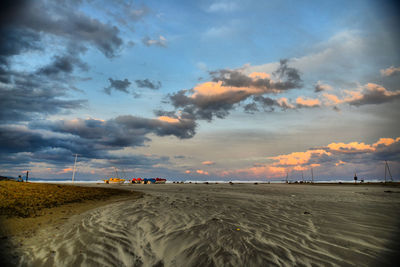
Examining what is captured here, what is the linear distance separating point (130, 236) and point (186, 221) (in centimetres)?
245

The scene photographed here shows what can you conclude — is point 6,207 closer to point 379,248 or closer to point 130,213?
point 130,213

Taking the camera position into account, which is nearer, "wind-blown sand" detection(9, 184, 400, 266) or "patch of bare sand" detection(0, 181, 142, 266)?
"wind-blown sand" detection(9, 184, 400, 266)

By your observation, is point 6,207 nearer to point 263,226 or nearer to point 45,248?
point 45,248

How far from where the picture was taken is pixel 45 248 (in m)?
5.75

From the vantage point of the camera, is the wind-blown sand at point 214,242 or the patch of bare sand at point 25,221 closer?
the wind-blown sand at point 214,242

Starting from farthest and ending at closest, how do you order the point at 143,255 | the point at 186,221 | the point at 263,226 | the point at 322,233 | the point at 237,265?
the point at 186,221 → the point at 263,226 → the point at 322,233 → the point at 143,255 → the point at 237,265

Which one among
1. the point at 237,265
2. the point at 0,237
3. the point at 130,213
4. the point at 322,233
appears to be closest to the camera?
the point at 237,265

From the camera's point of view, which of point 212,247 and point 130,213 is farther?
point 130,213

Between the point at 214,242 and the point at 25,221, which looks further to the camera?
the point at 25,221

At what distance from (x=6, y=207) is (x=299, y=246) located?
1214 cm

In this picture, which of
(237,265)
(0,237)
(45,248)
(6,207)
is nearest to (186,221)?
(237,265)

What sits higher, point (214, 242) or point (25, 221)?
point (214, 242)

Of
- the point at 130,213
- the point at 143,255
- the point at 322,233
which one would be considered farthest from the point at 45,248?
the point at 322,233

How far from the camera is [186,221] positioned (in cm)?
838
